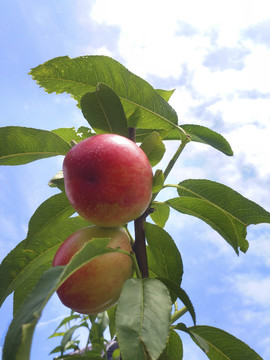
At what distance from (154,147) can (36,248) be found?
0.41 m

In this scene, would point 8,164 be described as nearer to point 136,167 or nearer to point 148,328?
point 136,167

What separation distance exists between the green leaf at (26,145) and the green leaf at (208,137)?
0.37 meters

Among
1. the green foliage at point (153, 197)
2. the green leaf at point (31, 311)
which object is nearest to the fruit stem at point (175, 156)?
the green foliage at point (153, 197)

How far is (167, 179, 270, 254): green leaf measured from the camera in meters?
0.99

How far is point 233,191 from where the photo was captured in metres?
1.06

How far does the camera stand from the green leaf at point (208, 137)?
3.75 feet

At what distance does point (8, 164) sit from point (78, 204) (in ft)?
0.99

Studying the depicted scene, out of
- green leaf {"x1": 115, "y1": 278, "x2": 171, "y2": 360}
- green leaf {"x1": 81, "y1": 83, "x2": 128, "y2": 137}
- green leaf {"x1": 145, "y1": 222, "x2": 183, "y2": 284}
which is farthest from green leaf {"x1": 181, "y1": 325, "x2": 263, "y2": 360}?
green leaf {"x1": 81, "y1": 83, "x2": 128, "y2": 137}

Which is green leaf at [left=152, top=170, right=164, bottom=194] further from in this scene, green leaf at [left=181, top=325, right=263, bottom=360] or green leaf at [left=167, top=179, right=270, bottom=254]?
green leaf at [left=181, top=325, right=263, bottom=360]

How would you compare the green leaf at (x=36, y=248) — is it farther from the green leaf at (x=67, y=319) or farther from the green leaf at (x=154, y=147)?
the green leaf at (x=67, y=319)

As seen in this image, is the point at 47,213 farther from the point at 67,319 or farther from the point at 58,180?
the point at 67,319

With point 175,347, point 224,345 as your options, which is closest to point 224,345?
point 224,345

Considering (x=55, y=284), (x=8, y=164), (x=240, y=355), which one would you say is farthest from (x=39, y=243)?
(x=240, y=355)

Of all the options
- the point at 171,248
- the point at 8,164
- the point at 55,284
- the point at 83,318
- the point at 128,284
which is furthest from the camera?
the point at 83,318
